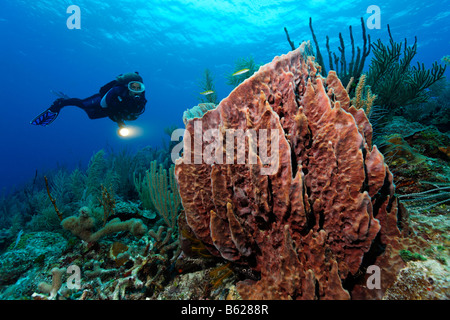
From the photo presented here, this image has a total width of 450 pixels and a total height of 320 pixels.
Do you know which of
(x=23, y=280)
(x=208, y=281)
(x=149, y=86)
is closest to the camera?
(x=208, y=281)

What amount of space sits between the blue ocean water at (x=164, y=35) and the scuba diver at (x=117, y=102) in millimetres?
2298

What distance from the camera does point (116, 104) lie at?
7.36 metres

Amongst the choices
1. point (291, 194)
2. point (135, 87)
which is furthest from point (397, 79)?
point (135, 87)

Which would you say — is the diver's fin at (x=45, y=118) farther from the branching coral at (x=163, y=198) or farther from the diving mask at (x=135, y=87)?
the branching coral at (x=163, y=198)

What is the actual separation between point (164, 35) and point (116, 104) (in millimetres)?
35127

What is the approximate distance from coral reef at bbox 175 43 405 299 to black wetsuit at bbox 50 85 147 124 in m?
6.47

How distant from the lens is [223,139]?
1729 mm

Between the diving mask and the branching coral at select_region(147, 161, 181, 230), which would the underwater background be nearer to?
the branching coral at select_region(147, 161, 181, 230)

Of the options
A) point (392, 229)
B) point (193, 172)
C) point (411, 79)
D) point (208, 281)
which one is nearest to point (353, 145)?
point (392, 229)

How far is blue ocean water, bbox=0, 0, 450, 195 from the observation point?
25938 millimetres

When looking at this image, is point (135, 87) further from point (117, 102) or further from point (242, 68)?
point (242, 68)

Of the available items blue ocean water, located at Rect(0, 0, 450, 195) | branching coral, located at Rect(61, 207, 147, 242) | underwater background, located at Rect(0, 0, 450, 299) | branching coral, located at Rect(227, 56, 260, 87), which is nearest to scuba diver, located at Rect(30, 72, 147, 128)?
underwater background, located at Rect(0, 0, 450, 299)
